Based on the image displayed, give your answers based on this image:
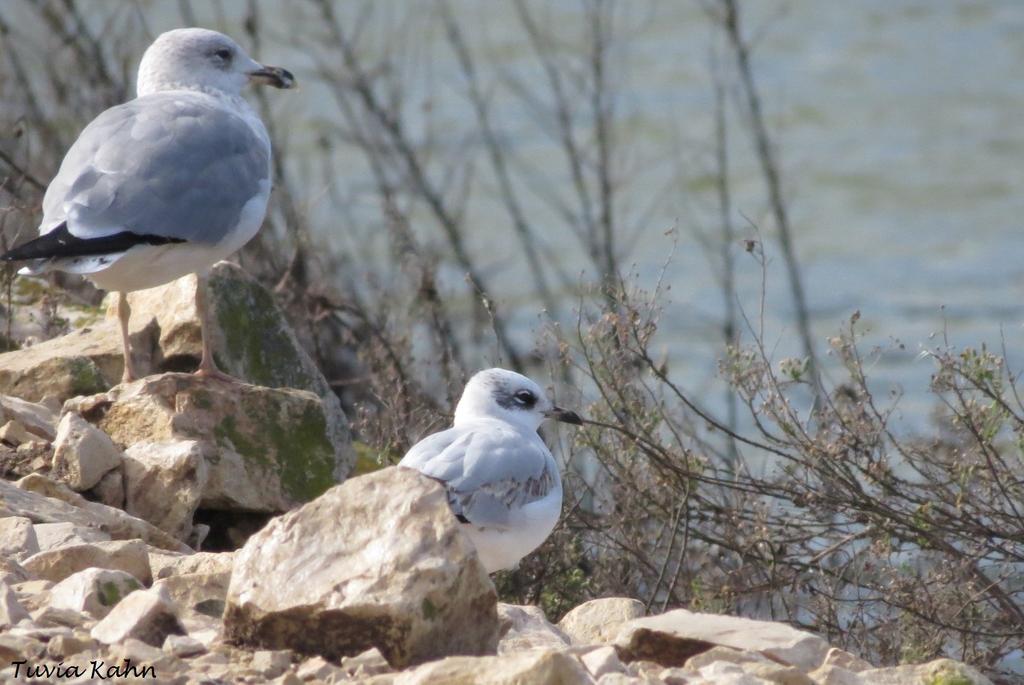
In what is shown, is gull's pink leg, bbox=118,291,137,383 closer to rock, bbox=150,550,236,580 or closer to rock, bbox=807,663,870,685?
rock, bbox=150,550,236,580

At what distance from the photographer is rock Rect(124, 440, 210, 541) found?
560cm

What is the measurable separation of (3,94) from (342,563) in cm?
736

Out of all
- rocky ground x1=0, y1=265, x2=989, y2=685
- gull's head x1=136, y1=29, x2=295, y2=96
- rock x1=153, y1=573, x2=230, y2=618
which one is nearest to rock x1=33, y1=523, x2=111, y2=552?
rocky ground x1=0, y1=265, x2=989, y2=685

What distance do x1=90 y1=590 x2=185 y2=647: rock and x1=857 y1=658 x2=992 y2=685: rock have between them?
1594 millimetres

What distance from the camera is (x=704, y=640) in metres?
4.09

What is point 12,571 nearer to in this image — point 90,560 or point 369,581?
point 90,560

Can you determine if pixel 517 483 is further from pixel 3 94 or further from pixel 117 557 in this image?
pixel 3 94

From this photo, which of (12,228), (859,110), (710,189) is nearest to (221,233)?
(12,228)

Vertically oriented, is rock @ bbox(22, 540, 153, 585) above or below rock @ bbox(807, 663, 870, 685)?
below

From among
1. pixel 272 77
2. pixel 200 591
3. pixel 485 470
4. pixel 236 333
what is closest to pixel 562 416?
pixel 485 470

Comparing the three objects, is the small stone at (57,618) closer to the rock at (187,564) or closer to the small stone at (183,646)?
the small stone at (183,646)

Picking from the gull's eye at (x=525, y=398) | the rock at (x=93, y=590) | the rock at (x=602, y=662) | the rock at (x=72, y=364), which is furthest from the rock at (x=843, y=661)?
the rock at (x=72, y=364)

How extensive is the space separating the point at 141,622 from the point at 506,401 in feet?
7.33

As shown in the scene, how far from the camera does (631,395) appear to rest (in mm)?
6508
